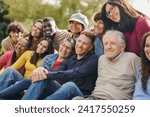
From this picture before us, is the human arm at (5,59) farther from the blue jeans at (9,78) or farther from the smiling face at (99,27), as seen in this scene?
the smiling face at (99,27)

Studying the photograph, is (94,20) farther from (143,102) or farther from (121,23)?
(143,102)

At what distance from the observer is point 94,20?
10.8 feet

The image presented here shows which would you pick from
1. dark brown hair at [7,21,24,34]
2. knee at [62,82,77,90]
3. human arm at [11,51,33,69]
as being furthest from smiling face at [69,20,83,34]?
knee at [62,82,77,90]

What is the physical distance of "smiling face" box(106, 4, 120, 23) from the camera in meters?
3.13

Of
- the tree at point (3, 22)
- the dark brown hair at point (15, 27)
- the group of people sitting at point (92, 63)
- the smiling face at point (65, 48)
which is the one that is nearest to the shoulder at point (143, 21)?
the group of people sitting at point (92, 63)

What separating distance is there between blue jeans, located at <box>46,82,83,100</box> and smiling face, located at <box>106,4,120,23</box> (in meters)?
0.61

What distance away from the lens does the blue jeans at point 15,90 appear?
308 centimetres

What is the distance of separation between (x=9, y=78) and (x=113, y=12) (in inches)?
36.0

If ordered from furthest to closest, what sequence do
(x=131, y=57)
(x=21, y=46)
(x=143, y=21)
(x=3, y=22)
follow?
1. (x=3, y=22)
2. (x=21, y=46)
3. (x=143, y=21)
4. (x=131, y=57)

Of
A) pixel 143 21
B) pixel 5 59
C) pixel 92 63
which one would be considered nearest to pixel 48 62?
pixel 92 63

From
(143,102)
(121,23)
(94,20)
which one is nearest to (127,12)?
(121,23)

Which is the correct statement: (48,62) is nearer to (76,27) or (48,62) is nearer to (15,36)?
(76,27)

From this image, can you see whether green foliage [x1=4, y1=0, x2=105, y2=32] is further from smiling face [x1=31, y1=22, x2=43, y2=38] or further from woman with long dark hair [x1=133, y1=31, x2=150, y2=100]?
woman with long dark hair [x1=133, y1=31, x2=150, y2=100]

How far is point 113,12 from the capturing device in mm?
3148
